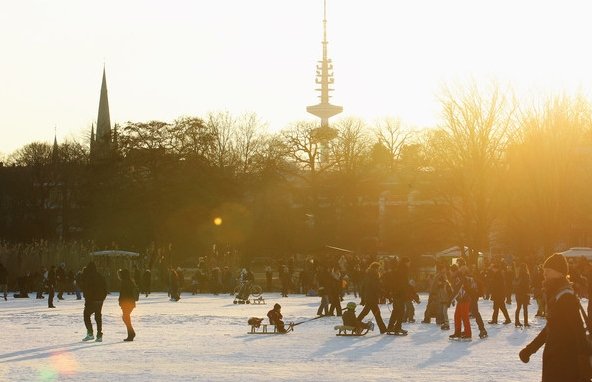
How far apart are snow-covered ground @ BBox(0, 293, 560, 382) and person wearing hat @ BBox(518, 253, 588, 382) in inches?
223

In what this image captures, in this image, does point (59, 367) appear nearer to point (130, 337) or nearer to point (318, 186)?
point (130, 337)

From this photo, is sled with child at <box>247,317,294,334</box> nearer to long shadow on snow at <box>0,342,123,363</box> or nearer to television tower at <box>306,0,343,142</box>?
long shadow on snow at <box>0,342,123,363</box>

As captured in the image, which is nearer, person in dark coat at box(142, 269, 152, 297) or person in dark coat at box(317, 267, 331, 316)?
person in dark coat at box(317, 267, 331, 316)

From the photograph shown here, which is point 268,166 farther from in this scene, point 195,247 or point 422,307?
point 422,307

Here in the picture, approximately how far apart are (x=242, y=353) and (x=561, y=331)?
10072 millimetres

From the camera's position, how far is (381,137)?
86.5m

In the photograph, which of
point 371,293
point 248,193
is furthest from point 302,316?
point 248,193

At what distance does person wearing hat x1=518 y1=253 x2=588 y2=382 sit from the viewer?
862cm

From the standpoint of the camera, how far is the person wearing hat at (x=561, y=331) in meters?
8.62

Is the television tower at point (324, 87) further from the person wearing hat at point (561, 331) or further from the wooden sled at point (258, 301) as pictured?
the person wearing hat at point (561, 331)

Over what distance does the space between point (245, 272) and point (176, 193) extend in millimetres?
26340

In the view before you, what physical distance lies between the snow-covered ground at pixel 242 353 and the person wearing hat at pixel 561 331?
18.6 ft

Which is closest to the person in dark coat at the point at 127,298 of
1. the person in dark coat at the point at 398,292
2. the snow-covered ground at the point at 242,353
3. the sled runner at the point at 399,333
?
the snow-covered ground at the point at 242,353

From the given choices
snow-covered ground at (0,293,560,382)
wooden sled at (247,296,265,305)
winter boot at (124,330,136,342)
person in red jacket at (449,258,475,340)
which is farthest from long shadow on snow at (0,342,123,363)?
wooden sled at (247,296,265,305)
